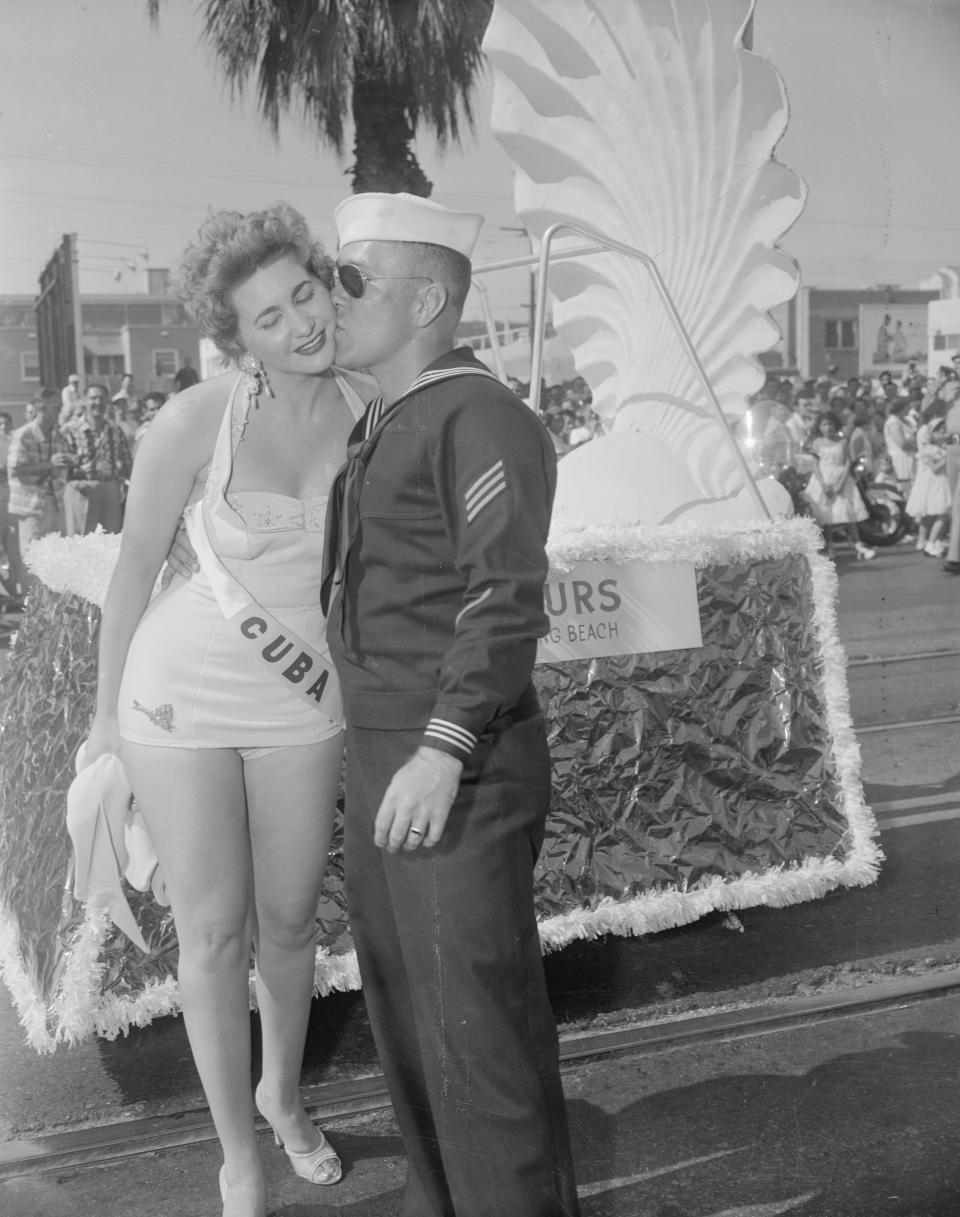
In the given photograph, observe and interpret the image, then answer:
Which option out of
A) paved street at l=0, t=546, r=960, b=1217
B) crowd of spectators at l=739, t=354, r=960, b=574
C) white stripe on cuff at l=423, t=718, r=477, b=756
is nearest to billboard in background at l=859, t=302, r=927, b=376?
crowd of spectators at l=739, t=354, r=960, b=574

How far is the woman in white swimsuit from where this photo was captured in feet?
7.00

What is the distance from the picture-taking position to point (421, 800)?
5.56ft

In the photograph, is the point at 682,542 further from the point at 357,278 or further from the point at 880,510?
the point at 880,510

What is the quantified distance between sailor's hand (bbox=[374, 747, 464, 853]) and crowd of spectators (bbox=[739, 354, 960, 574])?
9.23m

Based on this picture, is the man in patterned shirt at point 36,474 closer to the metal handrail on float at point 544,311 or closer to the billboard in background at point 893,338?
the metal handrail on float at point 544,311

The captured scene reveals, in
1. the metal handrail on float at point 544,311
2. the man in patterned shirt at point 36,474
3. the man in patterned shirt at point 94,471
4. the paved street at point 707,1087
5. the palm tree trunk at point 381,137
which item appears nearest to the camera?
the paved street at point 707,1087

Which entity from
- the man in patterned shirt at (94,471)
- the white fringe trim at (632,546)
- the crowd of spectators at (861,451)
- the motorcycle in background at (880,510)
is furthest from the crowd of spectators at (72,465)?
the motorcycle in background at (880,510)

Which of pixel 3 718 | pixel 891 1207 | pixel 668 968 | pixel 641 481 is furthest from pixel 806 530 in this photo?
pixel 3 718

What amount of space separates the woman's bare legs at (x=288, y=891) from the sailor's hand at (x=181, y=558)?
1.15 ft

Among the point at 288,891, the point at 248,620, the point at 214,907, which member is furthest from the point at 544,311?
the point at 214,907

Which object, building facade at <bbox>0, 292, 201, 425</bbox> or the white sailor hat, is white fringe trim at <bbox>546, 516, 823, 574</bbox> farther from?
the white sailor hat

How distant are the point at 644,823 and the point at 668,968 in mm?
381

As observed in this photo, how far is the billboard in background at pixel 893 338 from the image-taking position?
20234 mm

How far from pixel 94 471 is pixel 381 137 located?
12.4 feet
